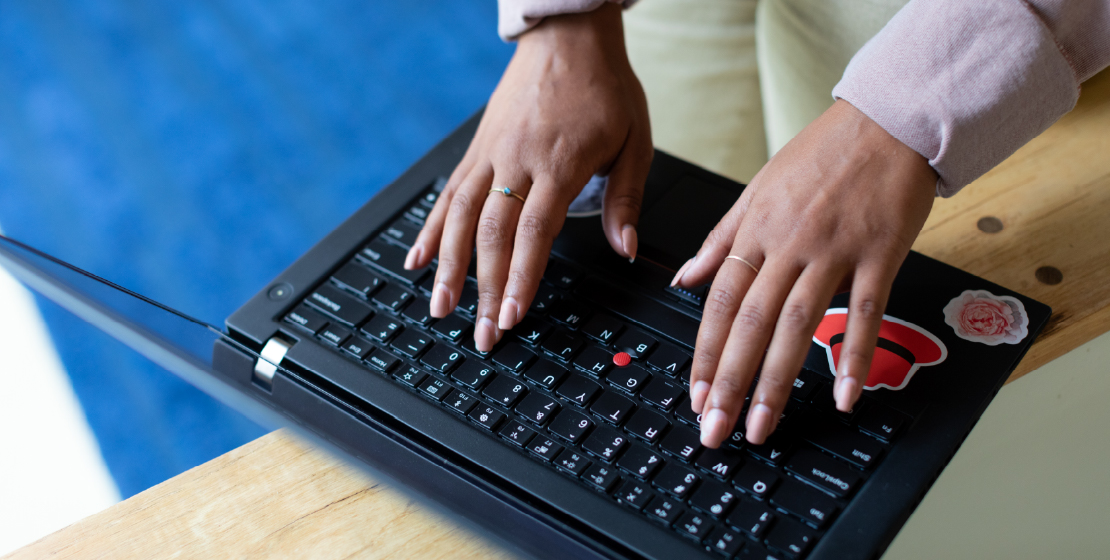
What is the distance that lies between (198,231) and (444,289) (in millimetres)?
1294

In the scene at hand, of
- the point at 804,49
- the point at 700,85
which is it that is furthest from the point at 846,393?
the point at 700,85

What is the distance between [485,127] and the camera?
61 centimetres

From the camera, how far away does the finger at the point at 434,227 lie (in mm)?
544

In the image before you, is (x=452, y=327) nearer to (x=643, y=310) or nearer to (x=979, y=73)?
(x=643, y=310)

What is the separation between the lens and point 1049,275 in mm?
527

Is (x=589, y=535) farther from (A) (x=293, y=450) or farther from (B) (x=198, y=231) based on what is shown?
(B) (x=198, y=231)

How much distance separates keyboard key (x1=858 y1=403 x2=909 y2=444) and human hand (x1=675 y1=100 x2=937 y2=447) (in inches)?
0.7

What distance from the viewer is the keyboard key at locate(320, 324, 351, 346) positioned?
1.64 feet

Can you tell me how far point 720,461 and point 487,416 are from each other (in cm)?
13

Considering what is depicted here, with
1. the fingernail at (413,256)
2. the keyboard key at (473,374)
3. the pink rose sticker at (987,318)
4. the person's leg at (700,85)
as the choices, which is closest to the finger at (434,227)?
the fingernail at (413,256)

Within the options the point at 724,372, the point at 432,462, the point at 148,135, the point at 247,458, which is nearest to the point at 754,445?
the point at 724,372

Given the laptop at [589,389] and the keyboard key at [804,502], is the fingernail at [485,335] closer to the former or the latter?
the laptop at [589,389]

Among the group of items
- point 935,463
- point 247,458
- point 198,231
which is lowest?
point 198,231

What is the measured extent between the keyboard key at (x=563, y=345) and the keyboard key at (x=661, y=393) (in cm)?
5
